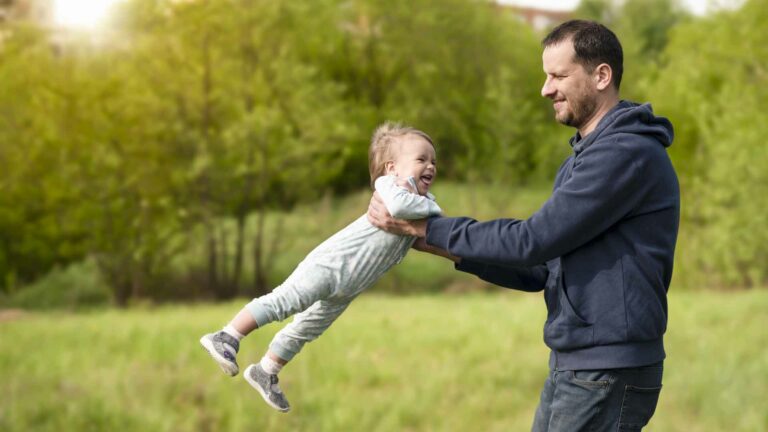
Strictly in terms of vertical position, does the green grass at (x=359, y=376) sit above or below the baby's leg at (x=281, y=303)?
below

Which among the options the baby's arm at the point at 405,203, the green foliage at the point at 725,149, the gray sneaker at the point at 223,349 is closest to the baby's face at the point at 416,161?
the baby's arm at the point at 405,203

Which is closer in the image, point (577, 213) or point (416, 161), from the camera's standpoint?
point (577, 213)

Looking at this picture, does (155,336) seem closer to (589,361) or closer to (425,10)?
(589,361)

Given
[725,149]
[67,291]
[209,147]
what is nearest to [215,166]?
[209,147]

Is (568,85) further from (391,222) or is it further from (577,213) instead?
(391,222)

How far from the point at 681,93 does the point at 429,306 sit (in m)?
9.80

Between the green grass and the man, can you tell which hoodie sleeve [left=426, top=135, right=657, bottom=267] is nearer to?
the man

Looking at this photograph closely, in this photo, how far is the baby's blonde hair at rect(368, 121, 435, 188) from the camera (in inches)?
116

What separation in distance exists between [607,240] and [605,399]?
1.49ft

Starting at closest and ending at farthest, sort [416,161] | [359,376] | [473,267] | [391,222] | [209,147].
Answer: [391,222] < [416,161] < [473,267] < [359,376] < [209,147]

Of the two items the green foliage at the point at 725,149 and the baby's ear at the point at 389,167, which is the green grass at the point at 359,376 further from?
the baby's ear at the point at 389,167

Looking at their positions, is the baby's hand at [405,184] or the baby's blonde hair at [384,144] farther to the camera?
the baby's blonde hair at [384,144]

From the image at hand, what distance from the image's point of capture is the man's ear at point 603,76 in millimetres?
2662

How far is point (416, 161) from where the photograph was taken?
2900 mm
